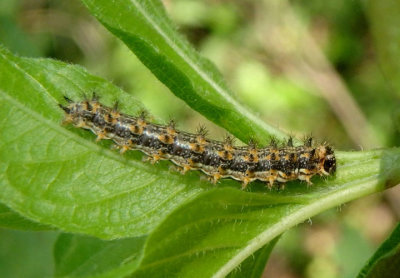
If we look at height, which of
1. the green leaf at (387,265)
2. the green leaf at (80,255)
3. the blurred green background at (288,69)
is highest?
the blurred green background at (288,69)

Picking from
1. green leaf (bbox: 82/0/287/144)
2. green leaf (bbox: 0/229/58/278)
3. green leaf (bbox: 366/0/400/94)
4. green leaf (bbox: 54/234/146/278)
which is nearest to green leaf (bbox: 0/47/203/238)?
green leaf (bbox: 82/0/287/144)

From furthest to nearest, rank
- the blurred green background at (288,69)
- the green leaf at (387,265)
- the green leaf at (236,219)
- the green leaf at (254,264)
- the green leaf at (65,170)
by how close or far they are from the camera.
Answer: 1. the blurred green background at (288,69)
2. the green leaf at (254,264)
3. the green leaf at (65,170)
4. the green leaf at (387,265)
5. the green leaf at (236,219)

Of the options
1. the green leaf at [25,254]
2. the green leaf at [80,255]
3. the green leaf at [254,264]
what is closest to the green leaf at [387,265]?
the green leaf at [254,264]

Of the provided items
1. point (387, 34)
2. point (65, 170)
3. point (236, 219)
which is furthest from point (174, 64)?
point (387, 34)

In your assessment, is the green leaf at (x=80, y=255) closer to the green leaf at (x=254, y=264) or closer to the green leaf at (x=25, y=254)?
the green leaf at (x=254, y=264)

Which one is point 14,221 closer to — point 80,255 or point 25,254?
point 80,255

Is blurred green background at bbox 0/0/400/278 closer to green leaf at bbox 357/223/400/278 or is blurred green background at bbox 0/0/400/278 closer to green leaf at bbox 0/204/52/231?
green leaf at bbox 0/204/52/231
